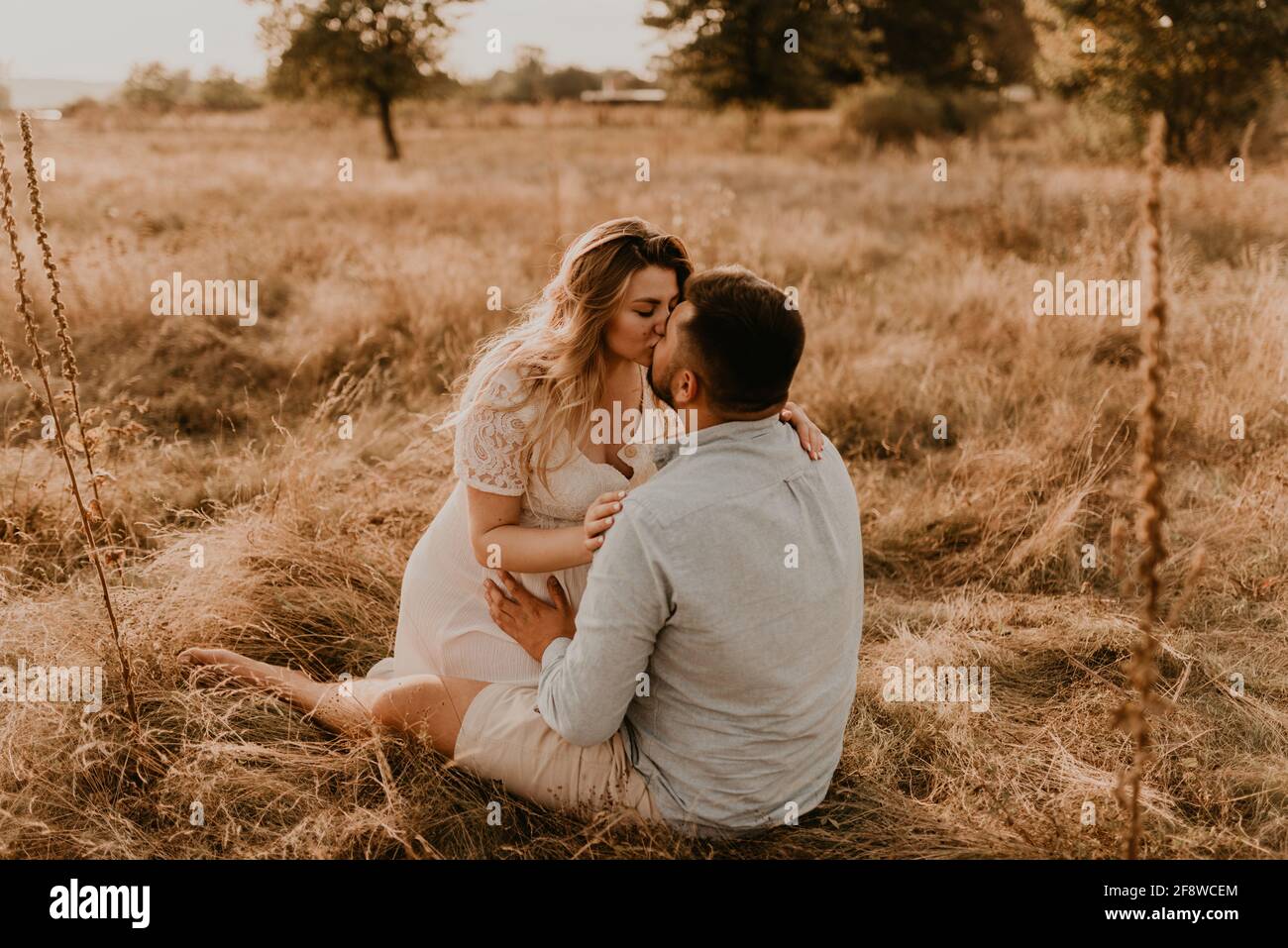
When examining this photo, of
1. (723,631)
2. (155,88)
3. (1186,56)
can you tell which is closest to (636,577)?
(723,631)

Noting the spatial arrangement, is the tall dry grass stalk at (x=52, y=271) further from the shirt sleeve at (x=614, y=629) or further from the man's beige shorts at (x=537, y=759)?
the shirt sleeve at (x=614, y=629)

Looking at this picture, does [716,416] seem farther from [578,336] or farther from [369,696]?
[369,696]

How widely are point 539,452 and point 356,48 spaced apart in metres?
17.1

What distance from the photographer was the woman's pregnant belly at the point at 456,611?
2.64 m

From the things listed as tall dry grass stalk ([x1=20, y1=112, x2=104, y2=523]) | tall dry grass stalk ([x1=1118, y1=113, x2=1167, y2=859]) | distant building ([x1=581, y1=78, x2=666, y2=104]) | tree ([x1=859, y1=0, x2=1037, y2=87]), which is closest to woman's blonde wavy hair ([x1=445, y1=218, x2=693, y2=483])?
tall dry grass stalk ([x1=20, y1=112, x2=104, y2=523])

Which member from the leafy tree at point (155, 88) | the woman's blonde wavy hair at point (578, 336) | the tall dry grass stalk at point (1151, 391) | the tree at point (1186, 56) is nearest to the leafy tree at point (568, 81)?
the leafy tree at point (155, 88)

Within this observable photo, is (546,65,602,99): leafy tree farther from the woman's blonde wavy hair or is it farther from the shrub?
the woman's blonde wavy hair

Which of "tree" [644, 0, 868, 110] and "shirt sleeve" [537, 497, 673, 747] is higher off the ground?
"tree" [644, 0, 868, 110]

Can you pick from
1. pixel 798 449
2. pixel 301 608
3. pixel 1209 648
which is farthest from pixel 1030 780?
pixel 301 608

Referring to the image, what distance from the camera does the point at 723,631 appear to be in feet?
6.64

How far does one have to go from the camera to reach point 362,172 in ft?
45.2

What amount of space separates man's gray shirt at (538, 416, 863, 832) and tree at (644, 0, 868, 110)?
1973 cm

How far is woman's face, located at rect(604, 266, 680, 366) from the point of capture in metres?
2.63

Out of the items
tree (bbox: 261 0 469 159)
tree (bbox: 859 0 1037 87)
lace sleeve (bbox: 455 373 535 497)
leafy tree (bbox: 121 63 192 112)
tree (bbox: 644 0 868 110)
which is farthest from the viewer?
tree (bbox: 859 0 1037 87)
